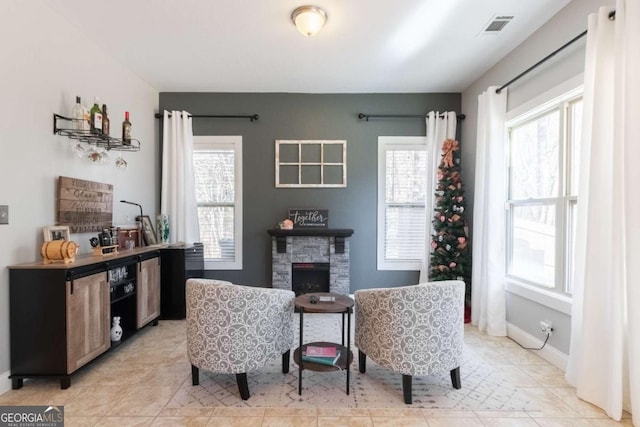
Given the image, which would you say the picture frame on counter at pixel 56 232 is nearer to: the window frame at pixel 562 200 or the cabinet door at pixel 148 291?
the cabinet door at pixel 148 291

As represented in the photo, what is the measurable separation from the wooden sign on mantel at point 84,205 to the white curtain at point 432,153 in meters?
3.99

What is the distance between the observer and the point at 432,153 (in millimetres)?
4566

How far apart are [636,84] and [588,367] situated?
1.89 m

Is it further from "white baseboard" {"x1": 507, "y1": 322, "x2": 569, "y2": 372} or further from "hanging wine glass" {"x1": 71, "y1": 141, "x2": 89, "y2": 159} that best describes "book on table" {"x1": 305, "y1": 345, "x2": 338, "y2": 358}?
"hanging wine glass" {"x1": 71, "y1": 141, "x2": 89, "y2": 159}

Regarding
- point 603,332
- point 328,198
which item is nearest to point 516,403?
point 603,332

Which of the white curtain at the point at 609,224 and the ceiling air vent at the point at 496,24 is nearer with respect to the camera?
the white curtain at the point at 609,224

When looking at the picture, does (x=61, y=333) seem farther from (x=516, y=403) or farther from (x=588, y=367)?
(x=588, y=367)

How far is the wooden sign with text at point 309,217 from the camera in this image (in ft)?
15.2

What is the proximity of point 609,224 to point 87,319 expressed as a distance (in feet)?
12.9

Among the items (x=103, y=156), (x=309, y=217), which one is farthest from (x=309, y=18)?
(x=309, y=217)

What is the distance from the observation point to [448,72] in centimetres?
401

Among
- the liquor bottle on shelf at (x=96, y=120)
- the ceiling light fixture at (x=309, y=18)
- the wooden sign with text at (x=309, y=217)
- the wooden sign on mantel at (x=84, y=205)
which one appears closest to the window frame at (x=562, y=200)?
the ceiling light fixture at (x=309, y=18)

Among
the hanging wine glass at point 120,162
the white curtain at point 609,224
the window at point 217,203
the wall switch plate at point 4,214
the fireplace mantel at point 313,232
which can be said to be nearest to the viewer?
the white curtain at point 609,224

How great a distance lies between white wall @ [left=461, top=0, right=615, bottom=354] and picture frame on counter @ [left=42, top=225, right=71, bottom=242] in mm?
4378
